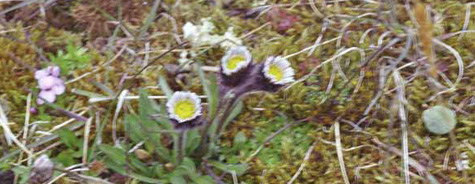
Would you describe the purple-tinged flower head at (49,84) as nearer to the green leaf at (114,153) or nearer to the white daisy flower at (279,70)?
the green leaf at (114,153)

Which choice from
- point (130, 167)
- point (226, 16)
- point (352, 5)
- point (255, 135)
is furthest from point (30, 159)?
point (352, 5)

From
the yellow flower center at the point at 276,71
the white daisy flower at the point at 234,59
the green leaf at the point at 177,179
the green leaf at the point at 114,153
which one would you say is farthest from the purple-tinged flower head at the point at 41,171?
the yellow flower center at the point at 276,71

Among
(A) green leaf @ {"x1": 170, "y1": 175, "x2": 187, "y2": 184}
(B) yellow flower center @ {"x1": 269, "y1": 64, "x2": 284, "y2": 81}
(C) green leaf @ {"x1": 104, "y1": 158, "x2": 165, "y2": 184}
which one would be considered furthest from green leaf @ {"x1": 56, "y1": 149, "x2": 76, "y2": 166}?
(B) yellow flower center @ {"x1": 269, "y1": 64, "x2": 284, "y2": 81}

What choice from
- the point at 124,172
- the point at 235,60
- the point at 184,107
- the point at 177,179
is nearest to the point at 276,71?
the point at 235,60

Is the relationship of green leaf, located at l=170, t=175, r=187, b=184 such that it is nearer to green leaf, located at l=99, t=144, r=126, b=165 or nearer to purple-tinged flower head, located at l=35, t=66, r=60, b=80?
green leaf, located at l=99, t=144, r=126, b=165

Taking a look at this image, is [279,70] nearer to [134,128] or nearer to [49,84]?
[134,128]

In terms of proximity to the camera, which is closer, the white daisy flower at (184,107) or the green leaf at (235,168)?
the white daisy flower at (184,107)
